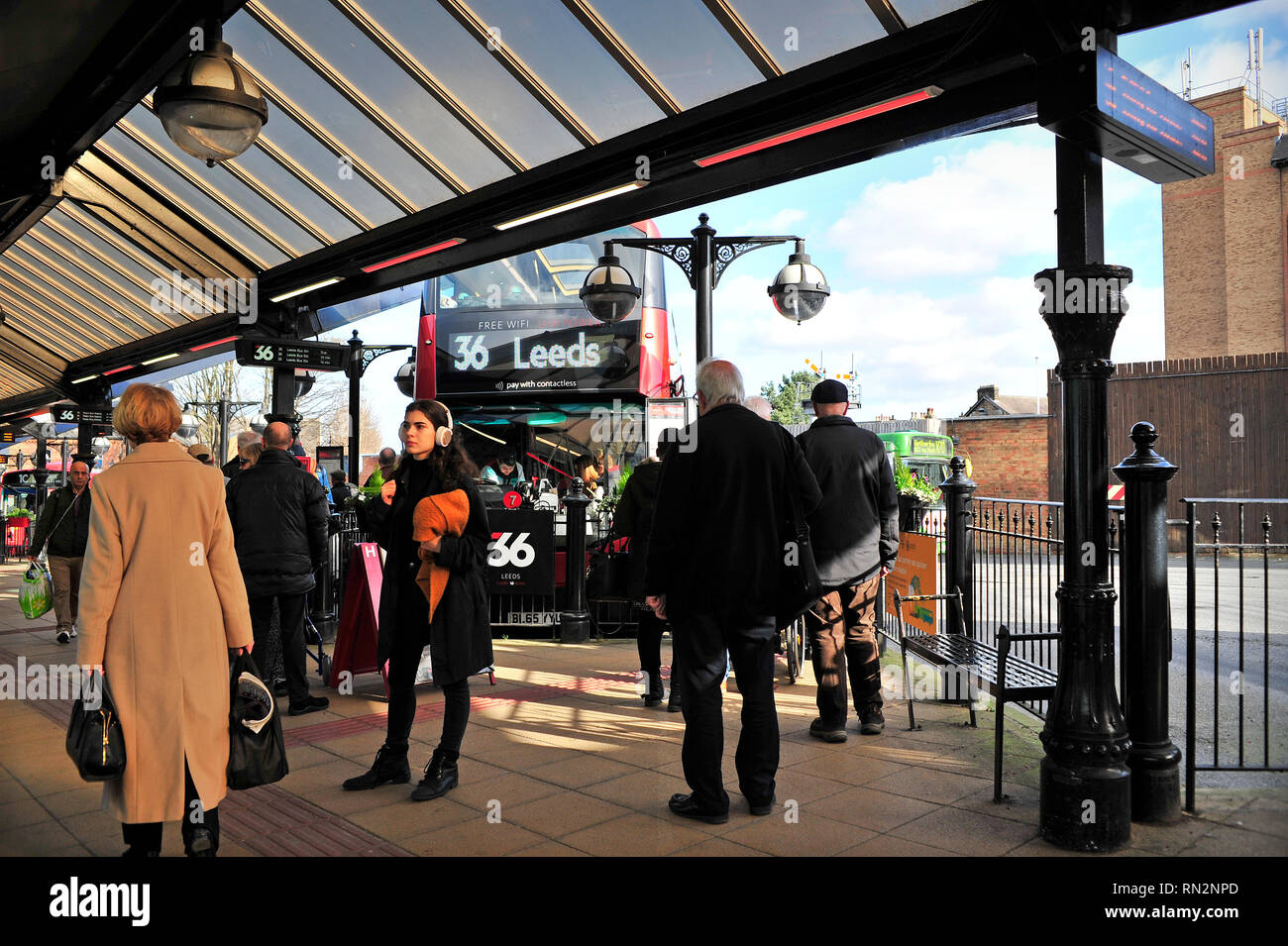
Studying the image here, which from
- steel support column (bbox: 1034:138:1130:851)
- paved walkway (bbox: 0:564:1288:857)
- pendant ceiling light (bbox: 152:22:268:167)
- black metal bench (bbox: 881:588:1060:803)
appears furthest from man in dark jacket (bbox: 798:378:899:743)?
pendant ceiling light (bbox: 152:22:268:167)

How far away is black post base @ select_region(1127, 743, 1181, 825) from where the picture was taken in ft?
12.8

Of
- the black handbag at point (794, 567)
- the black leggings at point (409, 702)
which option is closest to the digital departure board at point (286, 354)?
the black leggings at point (409, 702)

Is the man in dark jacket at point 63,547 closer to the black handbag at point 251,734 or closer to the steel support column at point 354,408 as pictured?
the steel support column at point 354,408

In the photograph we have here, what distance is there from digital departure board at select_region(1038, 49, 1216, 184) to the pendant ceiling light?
3.77 metres

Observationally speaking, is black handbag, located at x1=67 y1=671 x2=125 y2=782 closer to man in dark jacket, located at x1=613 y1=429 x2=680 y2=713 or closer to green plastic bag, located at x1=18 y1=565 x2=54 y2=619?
man in dark jacket, located at x1=613 y1=429 x2=680 y2=713

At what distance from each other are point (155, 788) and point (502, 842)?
1.32 m

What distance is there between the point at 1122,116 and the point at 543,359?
777cm

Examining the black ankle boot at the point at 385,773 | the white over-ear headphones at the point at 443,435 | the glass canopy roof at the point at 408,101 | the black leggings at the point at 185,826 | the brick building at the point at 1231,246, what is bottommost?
the black ankle boot at the point at 385,773

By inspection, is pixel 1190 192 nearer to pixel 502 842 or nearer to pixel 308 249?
pixel 308 249

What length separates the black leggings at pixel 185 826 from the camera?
10.5ft

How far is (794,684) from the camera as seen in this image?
23.0 ft

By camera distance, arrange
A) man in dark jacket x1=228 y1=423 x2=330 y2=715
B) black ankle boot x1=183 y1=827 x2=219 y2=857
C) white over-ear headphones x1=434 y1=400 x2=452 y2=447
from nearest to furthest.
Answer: black ankle boot x1=183 y1=827 x2=219 y2=857 → white over-ear headphones x1=434 y1=400 x2=452 y2=447 → man in dark jacket x1=228 y1=423 x2=330 y2=715

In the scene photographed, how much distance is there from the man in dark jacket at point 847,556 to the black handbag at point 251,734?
3.05 m

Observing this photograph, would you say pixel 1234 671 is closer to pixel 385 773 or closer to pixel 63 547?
pixel 385 773
